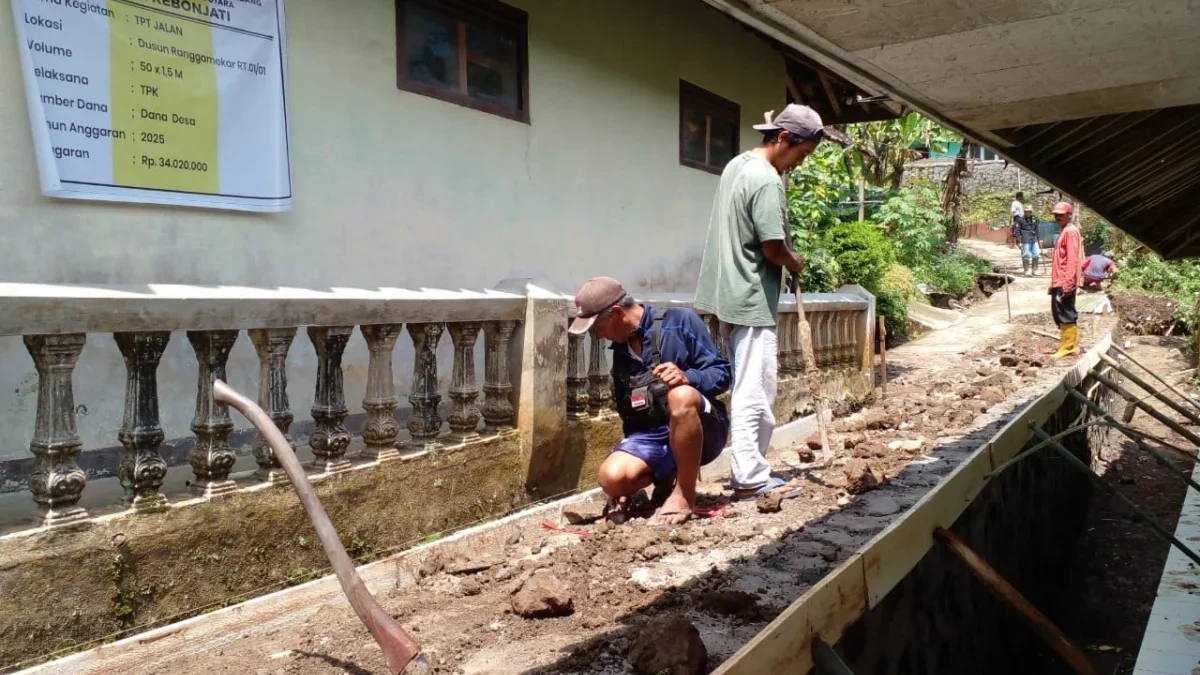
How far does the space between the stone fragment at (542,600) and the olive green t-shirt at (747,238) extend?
193 centimetres

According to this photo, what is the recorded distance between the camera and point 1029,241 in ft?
76.5

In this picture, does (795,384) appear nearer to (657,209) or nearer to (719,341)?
(719,341)

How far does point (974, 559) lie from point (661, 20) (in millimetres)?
5931

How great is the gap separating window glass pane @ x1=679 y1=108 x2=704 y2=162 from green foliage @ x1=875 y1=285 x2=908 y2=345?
24.5 ft

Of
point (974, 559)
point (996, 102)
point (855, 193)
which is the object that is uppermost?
point (855, 193)

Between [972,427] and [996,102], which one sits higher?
[996,102]

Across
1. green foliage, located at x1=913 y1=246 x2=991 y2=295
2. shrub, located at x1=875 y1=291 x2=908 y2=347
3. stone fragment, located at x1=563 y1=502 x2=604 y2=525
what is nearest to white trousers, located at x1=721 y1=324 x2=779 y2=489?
stone fragment, located at x1=563 y1=502 x2=604 y2=525

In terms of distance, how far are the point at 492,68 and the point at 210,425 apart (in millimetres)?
3742

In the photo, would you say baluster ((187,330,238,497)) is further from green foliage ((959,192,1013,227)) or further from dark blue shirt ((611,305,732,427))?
green foliage ((959,192,1013,227))

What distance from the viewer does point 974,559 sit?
3.64m

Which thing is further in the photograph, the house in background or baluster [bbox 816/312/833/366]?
baluster [bbox 816/312/833/366]

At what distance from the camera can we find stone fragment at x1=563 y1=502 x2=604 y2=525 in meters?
4.34

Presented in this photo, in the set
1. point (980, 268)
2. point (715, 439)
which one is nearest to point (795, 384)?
point (715, 439)

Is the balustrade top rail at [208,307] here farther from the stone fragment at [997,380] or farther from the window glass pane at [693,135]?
the stone fragment at [997,380]
